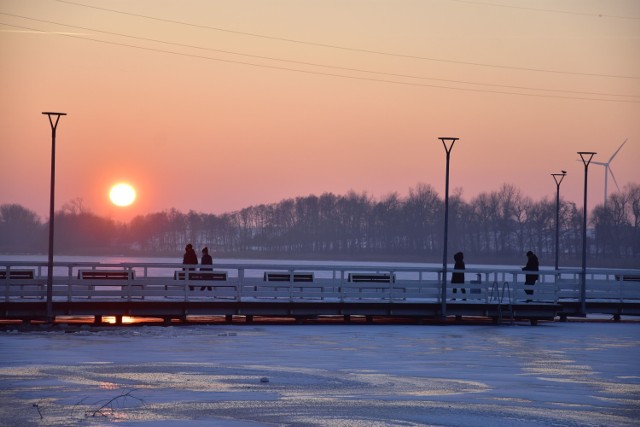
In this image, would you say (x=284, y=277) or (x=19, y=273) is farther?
(x=284, y=277)

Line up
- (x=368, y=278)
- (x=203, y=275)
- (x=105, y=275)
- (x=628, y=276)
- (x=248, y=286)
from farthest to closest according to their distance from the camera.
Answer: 1. (x=628, y=276)
2. (x=368, y=278)
3. (x=248, y=286)
4. (x=203, y=275)
5. (x=105, y=275)

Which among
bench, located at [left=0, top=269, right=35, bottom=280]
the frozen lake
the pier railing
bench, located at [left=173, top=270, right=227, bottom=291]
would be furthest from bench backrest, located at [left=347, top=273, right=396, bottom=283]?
bench, located at [left=0, top=269, right=35, bottom=280]

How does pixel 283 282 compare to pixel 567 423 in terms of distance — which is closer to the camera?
pixel 567 423

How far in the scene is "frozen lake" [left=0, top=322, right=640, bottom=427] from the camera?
1515 cm

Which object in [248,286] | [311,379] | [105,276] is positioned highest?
[105,276]

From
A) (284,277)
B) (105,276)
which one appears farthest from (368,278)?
(105,276)

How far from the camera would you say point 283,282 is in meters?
36.9

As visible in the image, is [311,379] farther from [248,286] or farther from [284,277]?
[248,286]

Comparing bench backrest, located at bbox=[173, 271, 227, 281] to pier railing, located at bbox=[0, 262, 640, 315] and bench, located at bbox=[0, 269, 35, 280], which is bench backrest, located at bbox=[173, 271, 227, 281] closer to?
pier railing, located at bbox=[0, 262, 640, 315]

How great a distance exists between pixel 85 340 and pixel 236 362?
6.59m

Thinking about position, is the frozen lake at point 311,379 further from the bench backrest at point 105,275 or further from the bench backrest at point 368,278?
the bench backrest at point 368,278

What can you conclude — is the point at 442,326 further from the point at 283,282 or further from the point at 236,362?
the point at 236,362

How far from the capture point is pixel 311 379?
19500mm

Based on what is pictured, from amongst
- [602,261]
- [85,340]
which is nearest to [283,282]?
[85,340]
